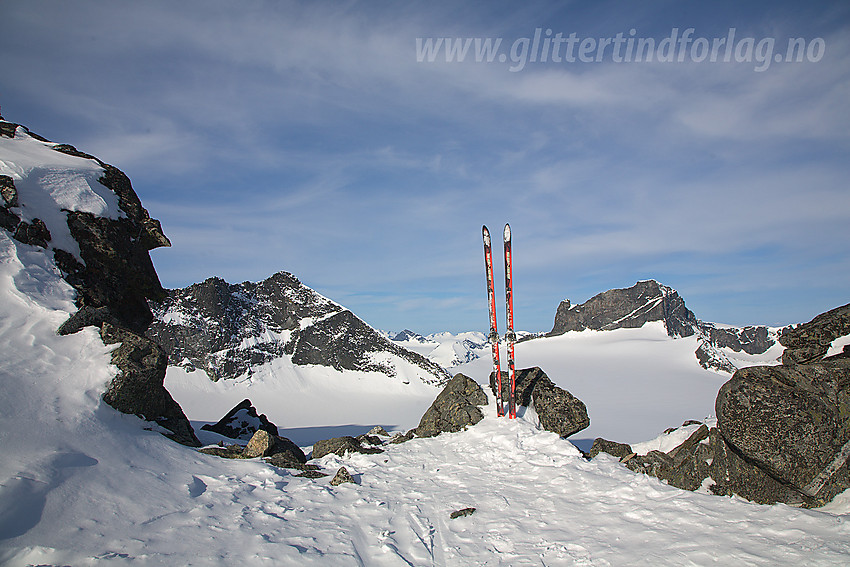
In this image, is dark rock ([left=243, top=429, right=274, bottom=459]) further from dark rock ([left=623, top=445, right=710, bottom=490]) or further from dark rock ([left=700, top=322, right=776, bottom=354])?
dark rock ([left=700, top=322, right=776, bottom=354])

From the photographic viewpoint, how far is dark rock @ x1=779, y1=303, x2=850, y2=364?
848cm

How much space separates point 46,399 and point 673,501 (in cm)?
1230

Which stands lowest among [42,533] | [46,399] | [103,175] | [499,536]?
[499,536]

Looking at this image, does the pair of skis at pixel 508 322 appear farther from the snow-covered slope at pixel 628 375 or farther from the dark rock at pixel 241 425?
the dark rock at pixel 241 425

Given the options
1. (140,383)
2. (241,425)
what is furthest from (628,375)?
(140,383)

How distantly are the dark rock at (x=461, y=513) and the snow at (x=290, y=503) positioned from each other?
0.50 feet

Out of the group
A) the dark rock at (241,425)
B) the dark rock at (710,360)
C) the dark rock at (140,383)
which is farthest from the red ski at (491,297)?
the dark rock at (710,360)

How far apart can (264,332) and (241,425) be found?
121 feet

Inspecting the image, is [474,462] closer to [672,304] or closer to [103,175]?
[103,175]

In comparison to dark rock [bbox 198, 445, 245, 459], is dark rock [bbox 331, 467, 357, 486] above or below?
below

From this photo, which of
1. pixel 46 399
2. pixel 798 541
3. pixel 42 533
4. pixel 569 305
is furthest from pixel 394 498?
pixel 569 305

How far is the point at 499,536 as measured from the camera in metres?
7.16

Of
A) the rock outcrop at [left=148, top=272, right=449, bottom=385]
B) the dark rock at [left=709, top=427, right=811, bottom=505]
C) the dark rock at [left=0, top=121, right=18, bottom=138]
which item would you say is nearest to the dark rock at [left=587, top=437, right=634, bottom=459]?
the dark rock at [left=709, top=427, right=811, bottom=505]

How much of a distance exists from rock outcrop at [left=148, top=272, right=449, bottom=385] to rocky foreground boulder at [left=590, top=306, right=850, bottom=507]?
141ft
